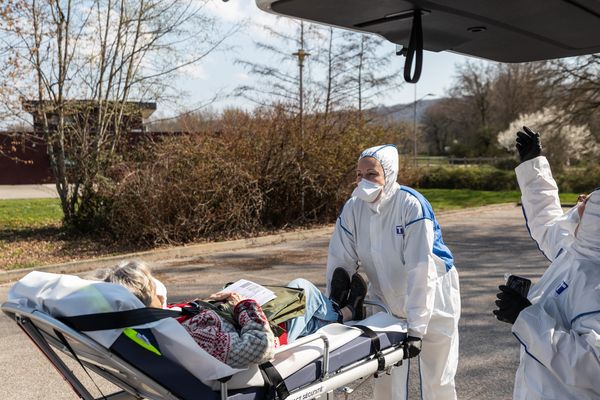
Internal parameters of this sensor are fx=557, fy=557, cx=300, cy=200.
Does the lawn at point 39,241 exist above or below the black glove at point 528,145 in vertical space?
below

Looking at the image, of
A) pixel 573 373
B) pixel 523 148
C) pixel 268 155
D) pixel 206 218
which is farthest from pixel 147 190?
pixel 573 373

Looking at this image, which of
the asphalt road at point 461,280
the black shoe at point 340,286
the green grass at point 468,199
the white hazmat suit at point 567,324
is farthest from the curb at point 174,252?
the green grass at point 468,199

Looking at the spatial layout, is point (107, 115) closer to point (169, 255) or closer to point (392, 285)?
point (169, 255)

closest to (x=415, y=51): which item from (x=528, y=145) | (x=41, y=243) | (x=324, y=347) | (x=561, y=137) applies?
(x=528, y=145)

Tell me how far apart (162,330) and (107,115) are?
11825 millimetres

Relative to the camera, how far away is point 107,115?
13.3 metres

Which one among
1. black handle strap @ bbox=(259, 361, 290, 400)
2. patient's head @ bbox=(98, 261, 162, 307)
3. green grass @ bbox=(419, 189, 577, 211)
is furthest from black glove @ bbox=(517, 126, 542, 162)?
green grass @ bbox=(419, 189, 577, 211)

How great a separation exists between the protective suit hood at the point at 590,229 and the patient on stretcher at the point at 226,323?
141 centimetres

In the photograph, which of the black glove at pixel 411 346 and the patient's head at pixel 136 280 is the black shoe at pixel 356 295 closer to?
the black glove at pixel 411 346

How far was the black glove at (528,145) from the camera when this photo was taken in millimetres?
2891

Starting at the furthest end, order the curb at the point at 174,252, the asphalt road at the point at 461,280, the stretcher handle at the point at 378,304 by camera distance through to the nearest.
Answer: the curb at the point at 174,252
the asphalt road at the point at 461,280
the stretcher handle at the point at 378,304

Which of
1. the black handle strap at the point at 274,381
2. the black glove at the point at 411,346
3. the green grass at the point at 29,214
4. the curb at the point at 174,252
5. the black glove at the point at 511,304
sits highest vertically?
the black glove at the point at 511,304

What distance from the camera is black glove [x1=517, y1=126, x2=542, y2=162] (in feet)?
9.48

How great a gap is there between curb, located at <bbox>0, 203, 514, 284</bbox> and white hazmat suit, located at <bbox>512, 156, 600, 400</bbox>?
6.97m
